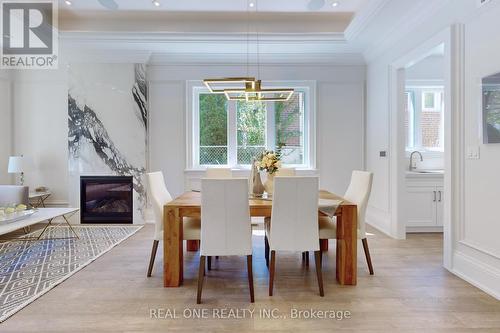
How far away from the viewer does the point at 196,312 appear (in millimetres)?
2211

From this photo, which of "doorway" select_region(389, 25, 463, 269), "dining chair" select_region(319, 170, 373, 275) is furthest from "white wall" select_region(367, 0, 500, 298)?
"dining chair" select_region(319, 170, 373, 275)

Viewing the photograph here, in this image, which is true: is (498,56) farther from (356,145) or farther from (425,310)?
(356,145)

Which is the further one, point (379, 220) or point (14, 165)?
point (14, 165)

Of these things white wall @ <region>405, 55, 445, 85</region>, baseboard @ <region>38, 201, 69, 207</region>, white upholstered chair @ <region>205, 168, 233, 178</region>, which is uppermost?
white wall @ <region>405, 55, 445, 85</region>

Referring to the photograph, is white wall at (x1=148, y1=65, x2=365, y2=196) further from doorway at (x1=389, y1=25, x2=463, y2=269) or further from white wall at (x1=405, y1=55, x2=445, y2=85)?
doorway at (x1=389, y1=25, x2=463, y2=269)

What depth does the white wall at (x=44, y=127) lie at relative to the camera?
5242 millimetres

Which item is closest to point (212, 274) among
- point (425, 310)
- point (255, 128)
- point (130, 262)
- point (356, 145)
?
point (130, 262)

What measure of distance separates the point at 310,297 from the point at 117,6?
14.5 feet

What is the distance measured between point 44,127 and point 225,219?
15.3ft

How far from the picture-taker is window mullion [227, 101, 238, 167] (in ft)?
17.3

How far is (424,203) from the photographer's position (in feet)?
14.3

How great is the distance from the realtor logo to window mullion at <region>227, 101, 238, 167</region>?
2.92 m

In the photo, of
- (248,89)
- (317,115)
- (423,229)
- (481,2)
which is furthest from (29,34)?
(423,229)

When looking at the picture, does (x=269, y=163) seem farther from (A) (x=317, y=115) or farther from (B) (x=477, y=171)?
(A) (x=317, y=115)
